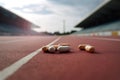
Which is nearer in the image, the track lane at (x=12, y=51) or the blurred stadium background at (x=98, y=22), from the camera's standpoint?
the track lane at (x=12, y=51)

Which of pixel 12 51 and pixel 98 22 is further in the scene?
pixel 98 22

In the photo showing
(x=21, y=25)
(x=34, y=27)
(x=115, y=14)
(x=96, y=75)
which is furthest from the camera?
(x=34, y=27)

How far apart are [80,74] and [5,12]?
206 feet

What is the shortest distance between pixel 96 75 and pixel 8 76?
0.87m

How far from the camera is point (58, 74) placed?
2.21 metres

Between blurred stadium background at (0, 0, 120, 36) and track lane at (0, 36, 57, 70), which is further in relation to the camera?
blurred stadium background at (0, 0, 120, 36)

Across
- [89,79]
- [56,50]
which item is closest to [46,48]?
[56,50]

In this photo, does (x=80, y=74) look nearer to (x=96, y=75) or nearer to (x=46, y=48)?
(x=96, y=75)

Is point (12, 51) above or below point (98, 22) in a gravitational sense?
below

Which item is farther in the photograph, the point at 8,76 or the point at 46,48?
the point at 46,48

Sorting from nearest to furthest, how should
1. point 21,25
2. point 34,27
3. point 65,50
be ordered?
point 65,50 < point 21,25 < point 34,27

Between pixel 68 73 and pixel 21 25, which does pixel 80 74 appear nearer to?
pixel 68 73

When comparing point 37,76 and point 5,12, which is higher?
point 5,12

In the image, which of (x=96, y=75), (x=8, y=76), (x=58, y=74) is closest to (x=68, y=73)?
(x=58, y=74)
